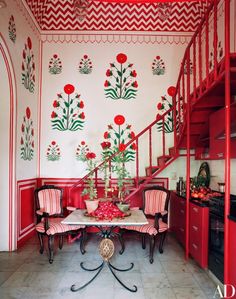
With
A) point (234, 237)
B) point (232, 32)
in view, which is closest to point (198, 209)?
point (234, 237)

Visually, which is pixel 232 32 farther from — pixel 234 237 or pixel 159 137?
pixel 234 237

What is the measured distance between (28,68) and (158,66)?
257cm

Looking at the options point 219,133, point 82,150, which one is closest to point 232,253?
point 219,133

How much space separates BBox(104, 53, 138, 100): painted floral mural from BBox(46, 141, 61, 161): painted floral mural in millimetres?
1492

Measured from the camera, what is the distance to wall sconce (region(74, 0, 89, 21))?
4527mm

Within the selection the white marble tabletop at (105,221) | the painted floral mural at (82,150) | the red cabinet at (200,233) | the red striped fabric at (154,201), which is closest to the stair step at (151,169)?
the red striped fabric at (154,201)

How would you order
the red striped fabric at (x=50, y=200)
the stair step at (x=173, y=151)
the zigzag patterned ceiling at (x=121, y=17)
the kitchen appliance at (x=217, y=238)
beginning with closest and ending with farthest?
the kitchen appliance at (x=217, y=238) < the red striped fabric at (x=50, y=200) < the stair step at (x=173, y=151) < the zigzag patterned ceiling at (x=121, y=17)

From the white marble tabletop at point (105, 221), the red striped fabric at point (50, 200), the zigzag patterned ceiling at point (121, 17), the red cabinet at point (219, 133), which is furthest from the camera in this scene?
the zigzag patterned ceiling at point (121, 17)

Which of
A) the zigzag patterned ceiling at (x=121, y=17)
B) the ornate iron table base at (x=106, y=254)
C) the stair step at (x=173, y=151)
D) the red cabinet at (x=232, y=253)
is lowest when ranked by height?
the ornate iron table base at (x=106, y=254)

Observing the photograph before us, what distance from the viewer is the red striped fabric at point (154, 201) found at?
4.19 metres

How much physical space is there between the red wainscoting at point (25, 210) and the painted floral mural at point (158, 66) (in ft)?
10.9

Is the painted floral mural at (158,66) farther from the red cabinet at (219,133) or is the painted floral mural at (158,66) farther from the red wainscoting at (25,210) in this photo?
the red wainscoting at (25,210)

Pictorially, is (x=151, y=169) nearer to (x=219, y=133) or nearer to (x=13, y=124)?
(x=219, y=133)

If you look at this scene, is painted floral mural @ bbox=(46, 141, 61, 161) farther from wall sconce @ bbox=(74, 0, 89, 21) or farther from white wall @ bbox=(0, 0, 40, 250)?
wall sconce @ bbox=(74, 0, 89, 21)
